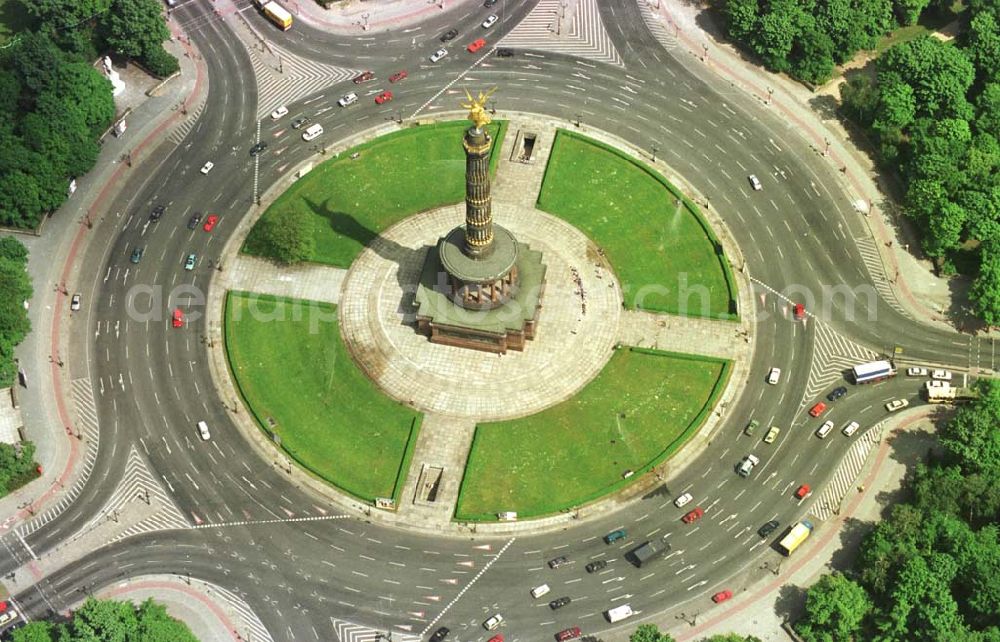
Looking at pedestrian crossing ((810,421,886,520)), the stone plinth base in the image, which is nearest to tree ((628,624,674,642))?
pedestrian crossing ((810,421,886,520))

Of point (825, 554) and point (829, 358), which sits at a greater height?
point (829, 358)

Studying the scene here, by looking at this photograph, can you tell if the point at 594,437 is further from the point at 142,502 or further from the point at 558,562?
the point at 142,502

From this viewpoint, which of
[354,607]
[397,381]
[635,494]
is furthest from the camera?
[397,381]

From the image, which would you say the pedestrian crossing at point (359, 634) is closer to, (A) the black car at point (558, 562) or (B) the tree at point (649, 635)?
(A) the black car at point (558, 562)

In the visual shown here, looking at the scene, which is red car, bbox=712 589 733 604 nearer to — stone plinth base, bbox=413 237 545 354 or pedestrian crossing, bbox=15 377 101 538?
stone plinth base, bbox=413 237 545 354

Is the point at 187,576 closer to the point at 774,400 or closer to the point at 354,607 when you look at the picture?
the point at 354,607

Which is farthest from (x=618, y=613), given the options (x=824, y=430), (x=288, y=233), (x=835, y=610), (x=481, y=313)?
(x=288, y=233)

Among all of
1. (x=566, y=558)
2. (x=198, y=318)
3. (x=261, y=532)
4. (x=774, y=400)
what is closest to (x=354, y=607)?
(x=261, y=532)
